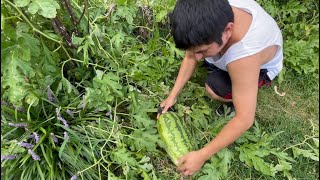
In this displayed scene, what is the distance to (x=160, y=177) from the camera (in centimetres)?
291

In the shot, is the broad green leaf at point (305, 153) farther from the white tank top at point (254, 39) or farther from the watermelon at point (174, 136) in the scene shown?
the watermelon at point (174, 136)

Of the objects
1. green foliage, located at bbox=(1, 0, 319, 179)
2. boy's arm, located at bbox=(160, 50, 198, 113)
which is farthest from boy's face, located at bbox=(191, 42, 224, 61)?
green foliage, located at bbox=(1, 0, 319, 179)

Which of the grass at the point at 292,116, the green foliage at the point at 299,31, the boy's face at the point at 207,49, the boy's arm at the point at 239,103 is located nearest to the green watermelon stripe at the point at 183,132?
the boy's arm at the point at 239,103

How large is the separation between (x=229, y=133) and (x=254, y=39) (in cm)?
60

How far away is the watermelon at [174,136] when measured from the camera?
2.75 m

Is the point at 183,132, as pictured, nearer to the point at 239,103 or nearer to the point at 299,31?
the point at 239,103

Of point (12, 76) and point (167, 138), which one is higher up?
point (12, 76)

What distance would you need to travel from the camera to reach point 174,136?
9.11 feet

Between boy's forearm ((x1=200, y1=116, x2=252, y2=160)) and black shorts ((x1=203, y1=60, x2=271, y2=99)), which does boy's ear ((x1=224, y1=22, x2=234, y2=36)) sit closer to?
boy's forearm ((x1=200, y1=116, x2=252, y2=160))

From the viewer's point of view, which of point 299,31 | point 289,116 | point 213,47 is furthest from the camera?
point 299,31

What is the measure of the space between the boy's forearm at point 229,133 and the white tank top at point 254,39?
38cm

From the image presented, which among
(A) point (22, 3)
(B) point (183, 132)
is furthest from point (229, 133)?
(A) point (22, 3)

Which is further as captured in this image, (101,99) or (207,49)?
(101,99)

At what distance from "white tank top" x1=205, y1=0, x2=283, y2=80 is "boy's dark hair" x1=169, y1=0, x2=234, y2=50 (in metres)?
0.21
